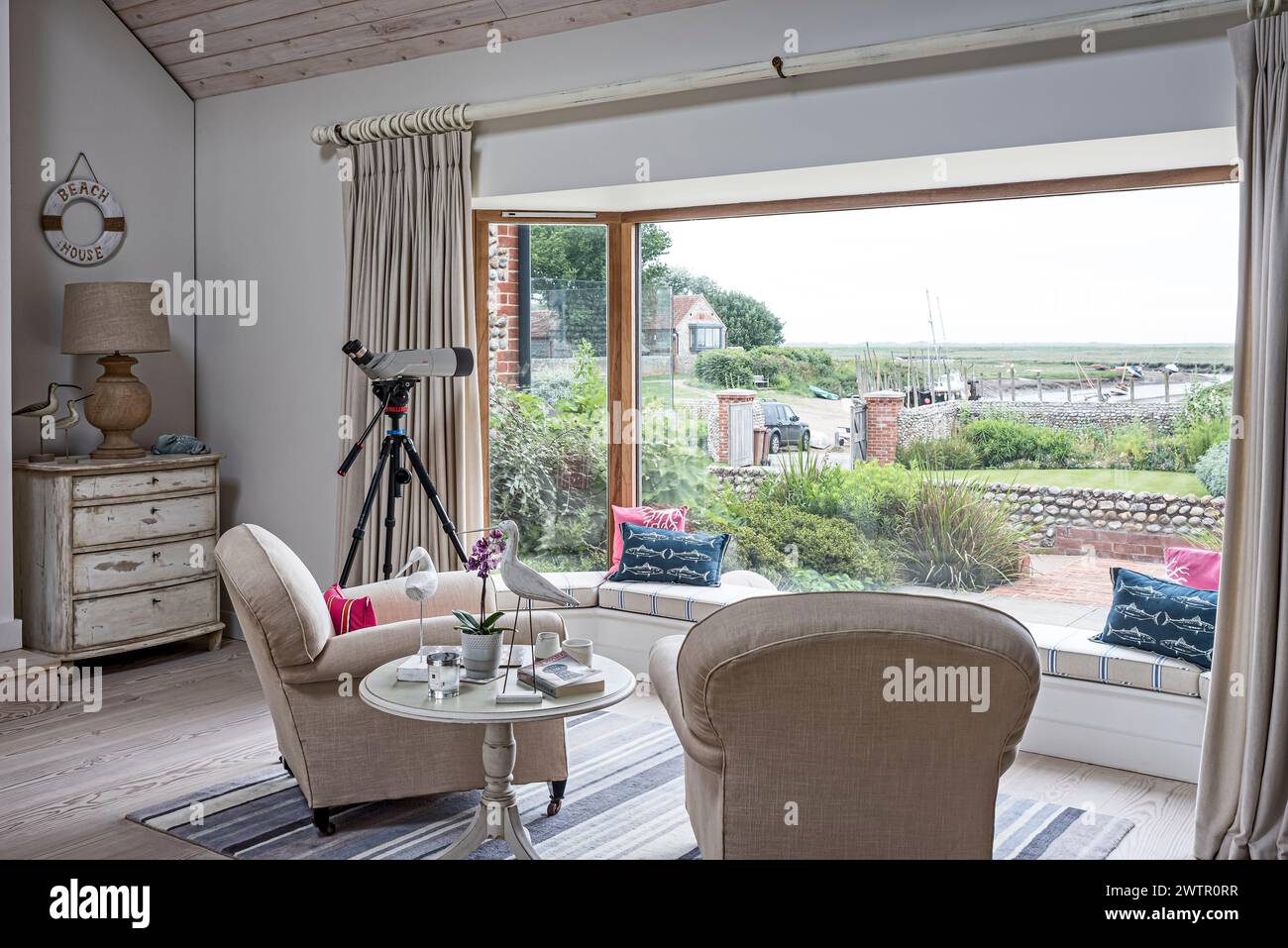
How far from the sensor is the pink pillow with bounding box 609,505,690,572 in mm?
4953

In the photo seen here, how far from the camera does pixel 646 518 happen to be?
4965mm

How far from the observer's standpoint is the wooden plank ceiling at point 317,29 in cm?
430

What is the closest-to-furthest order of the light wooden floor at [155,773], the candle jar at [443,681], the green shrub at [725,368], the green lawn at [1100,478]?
the candle jar at [443,681] < the light wooden floor at [155,773] < the green lawn at [1100,478] < the green shrub at [725,368]

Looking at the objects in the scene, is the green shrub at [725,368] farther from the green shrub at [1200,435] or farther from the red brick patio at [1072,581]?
the green shrub at [1200,435]

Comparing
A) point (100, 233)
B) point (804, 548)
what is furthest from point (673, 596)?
point (100, 233)

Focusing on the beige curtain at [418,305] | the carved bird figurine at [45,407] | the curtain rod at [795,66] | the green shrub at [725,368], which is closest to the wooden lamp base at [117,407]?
the carved bird figurine at [45,407]

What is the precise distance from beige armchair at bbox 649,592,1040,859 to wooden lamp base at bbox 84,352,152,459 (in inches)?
144

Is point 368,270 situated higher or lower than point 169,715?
higher

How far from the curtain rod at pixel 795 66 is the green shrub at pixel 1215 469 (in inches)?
60.2

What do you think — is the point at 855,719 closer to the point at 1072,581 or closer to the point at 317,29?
the point at 1072,581
